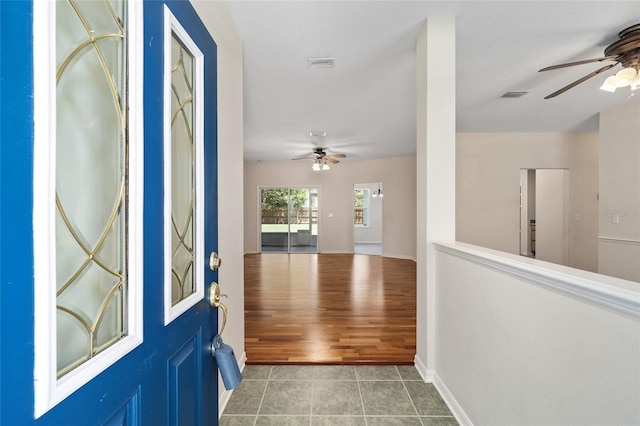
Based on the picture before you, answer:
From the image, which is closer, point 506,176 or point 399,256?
point 506,176

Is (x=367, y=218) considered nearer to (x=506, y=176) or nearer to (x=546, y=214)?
(x=546, y=214)

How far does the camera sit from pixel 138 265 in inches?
28.1

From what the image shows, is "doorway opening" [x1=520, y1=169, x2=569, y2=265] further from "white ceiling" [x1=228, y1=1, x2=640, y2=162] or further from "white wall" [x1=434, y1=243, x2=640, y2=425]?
"white wall" [x1=434, y1=243, x2=640, y2=425]

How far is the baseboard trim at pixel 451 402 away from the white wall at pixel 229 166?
4.75 ft

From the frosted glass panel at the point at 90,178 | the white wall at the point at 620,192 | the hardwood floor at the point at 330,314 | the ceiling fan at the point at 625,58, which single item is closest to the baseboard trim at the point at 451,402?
the hardwood floor at the point at 330,314

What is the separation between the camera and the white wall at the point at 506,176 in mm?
5227

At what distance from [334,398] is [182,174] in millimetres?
1748

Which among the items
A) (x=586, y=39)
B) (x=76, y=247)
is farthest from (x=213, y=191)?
(x=586, y=39)

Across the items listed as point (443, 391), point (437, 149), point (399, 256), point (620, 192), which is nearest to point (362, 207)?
point (399, 256)

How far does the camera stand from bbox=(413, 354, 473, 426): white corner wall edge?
1.64 m

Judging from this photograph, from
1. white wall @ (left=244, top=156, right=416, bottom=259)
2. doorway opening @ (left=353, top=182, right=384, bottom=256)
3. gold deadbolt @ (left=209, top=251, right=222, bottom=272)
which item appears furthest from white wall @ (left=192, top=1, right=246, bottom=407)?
doorway opening @ (left=353, top=182, right=384, bottom=256)

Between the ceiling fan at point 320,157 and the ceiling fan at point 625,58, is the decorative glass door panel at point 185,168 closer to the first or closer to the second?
the ceiling fan at point 625,58

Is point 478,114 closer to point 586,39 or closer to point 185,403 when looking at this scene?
point 586,39

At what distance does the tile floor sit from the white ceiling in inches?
105
